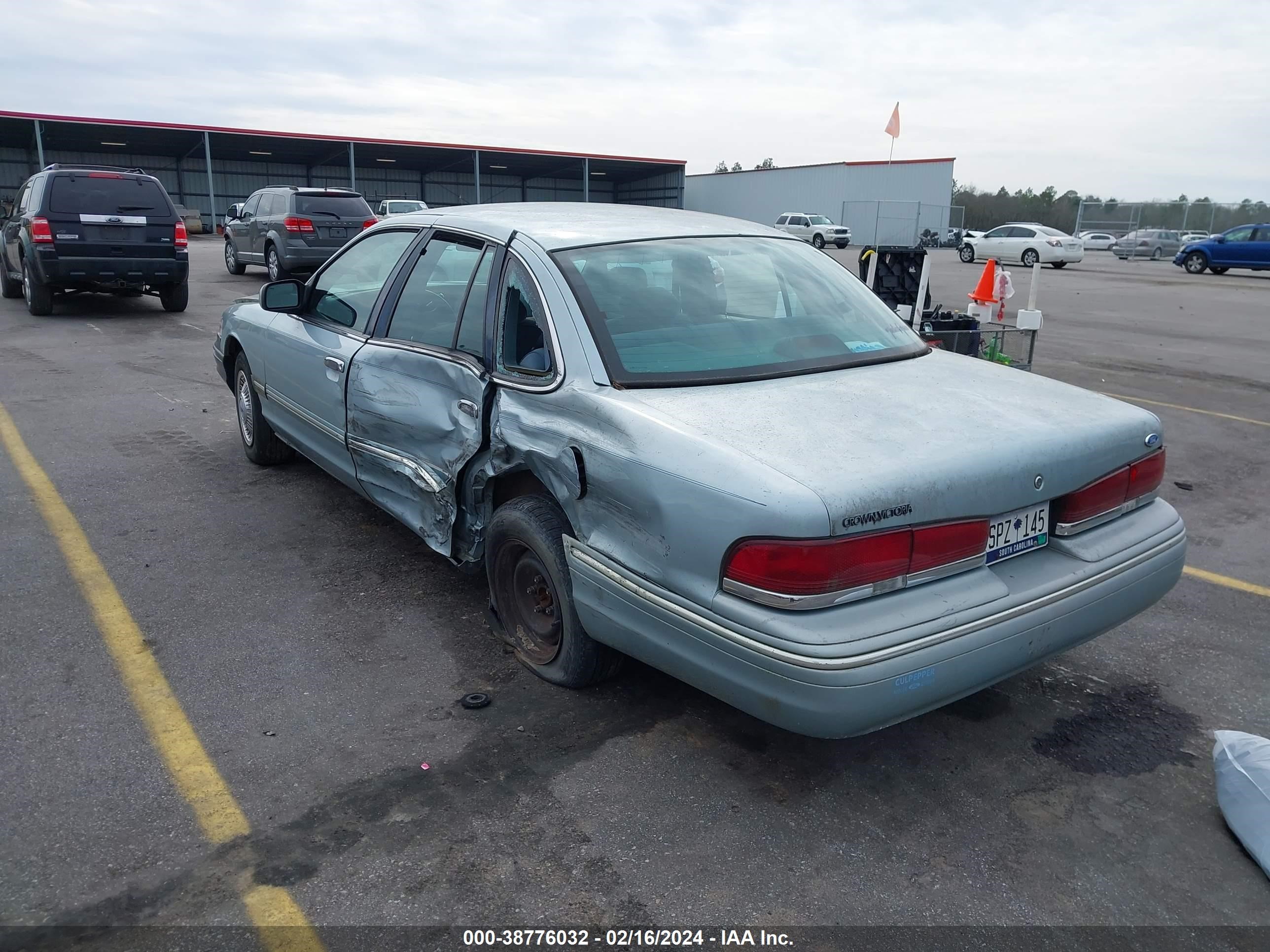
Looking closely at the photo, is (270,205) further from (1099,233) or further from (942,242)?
(1099,233)

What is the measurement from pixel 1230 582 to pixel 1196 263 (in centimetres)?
3087

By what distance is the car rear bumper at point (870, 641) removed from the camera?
2.39 m

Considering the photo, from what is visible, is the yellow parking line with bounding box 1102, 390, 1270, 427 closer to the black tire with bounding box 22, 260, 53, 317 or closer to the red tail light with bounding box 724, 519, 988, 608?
the red tail light with bounding box 724, 519, 988, 608

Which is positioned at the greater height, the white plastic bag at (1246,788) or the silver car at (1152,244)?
the silver car at (1152,244)

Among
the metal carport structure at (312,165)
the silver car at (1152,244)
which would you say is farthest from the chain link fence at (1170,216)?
the metal carport structure at (312,165)

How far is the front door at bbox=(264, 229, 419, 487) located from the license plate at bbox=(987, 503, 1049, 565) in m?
2.78

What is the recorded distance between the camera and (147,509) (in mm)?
5293

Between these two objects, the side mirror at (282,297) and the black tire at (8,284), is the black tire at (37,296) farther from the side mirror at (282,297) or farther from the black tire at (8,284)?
the side mirror at (282,297)

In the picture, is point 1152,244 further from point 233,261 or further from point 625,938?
point 625,938

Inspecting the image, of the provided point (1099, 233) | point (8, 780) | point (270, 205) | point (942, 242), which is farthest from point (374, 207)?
point (8, 780)

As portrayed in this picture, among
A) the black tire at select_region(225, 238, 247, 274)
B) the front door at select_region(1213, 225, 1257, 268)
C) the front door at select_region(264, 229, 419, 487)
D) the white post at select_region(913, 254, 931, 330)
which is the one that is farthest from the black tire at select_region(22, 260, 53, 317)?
the front door at select_region(1213, 225, 1257, 268)

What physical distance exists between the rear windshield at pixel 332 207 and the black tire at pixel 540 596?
1444 cm

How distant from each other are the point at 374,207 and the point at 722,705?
1770 inches

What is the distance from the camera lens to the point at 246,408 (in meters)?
6.08
